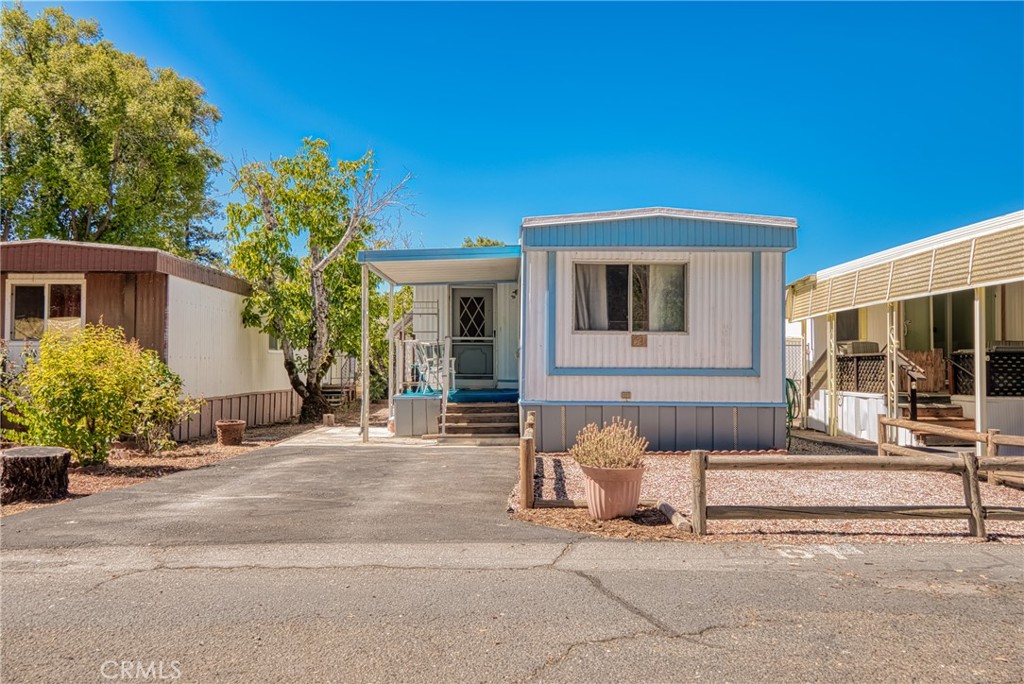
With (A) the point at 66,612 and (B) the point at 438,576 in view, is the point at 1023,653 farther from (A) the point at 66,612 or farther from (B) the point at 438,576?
(A) the point at 66,612

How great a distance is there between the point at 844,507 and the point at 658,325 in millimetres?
5079

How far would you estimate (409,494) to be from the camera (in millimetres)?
7367

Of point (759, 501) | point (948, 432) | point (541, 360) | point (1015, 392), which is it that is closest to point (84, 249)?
point (541, 360)

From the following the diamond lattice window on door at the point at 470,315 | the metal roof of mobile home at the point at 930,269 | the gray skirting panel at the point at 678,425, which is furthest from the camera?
the diamond lattice window on door at the point at 470,315

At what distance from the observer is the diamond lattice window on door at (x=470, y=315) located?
14.0 metres

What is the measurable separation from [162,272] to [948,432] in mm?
12159

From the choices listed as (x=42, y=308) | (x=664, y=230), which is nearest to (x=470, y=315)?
(x=664, y=230)

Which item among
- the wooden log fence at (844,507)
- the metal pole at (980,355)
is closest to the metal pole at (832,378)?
the metal pole at (980,355)

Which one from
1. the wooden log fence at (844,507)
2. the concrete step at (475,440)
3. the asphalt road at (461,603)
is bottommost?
the asphalt road at (461,603)

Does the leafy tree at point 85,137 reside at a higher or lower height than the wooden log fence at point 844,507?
higher

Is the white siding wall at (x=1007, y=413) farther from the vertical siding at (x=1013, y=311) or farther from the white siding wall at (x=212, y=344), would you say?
the white siding wall at (x=212, y=344)

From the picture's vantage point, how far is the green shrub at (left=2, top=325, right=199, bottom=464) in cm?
887

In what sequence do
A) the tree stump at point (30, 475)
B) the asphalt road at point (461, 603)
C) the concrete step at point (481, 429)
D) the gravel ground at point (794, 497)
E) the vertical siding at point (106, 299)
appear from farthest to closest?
the vertical siding at point (106, 299) < the concrete step at point (481, 429) < the tree stump at point (30, 475) < the gravel ground at point (794, 497) < the asphalt road at point (461, 603)

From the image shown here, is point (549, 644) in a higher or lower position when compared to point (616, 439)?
lower
